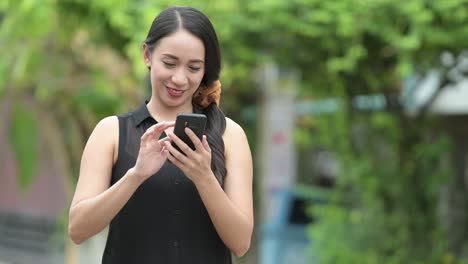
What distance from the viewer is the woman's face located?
258 cm

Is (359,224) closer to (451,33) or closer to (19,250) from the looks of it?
(451,33)

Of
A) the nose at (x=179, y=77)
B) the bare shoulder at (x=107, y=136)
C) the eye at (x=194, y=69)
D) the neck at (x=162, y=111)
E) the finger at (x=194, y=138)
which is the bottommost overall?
the finger at (x=194, y=138)

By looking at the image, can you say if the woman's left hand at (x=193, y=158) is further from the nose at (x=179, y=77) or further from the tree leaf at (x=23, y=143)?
the tree leaf at (x=23, y=143)

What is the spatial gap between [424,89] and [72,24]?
13.5ft

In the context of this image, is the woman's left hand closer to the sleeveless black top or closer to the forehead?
the sleeveless black top

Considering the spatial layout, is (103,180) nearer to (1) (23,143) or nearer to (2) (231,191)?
(2) (231,191)

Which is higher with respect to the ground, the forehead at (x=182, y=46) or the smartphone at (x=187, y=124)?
the forehead at (x=182, y=46)

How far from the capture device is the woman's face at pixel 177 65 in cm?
258

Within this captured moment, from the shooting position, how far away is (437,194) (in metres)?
9.20

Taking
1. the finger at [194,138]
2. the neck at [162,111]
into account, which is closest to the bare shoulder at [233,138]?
the neck at [162,111]

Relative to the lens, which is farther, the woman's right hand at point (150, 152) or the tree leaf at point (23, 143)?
the tree leaf at point (23, 143)

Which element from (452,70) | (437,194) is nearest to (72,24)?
(452,70)

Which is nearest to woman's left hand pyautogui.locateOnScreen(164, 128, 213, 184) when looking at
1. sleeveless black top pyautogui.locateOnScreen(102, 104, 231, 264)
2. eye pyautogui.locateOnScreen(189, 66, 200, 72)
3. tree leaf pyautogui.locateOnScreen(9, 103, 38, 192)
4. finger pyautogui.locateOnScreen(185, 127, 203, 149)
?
finger pyautogui.locateOnScreen(185, 127, 203, 149)

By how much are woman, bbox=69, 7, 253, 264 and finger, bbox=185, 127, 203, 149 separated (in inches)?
1.5
